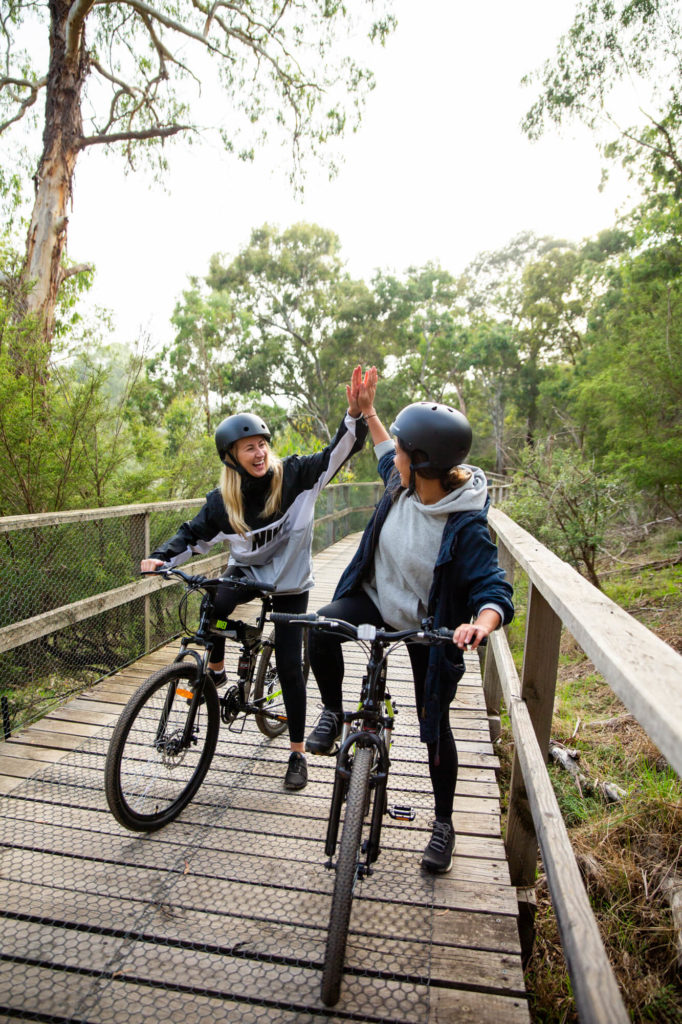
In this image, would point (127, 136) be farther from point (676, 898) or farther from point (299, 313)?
point (299, 313)

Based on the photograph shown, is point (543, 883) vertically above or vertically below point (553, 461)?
below

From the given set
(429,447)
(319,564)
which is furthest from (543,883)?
(319,564)

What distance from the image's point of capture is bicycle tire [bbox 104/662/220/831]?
8.43 ft

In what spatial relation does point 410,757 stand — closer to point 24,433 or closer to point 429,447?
point 429,447

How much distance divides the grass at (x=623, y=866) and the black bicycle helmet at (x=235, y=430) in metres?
2.27

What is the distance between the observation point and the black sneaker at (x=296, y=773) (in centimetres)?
321

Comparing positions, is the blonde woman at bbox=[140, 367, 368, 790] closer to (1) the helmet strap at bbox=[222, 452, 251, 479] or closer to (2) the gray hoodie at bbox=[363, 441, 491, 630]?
(1) the helmet strap at bbox=[222, 452, 251, 479]

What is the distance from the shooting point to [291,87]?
12633mm

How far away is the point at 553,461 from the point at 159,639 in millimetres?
8387

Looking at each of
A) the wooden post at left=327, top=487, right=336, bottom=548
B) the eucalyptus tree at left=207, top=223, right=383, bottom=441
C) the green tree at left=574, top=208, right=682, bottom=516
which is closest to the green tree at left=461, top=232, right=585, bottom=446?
the eucalyptus tree at left=207, top=223, right=383, bottom=441

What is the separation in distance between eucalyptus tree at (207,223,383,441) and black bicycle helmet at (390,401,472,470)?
109ft

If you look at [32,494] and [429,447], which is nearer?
[429,447]

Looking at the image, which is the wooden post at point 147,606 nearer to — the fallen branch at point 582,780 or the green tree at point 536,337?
the fallen branch at point 582,780

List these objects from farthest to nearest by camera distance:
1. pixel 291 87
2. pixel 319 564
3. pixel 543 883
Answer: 1. pixel 291 87
2. pixel 319 564
3. pixel 543 883
